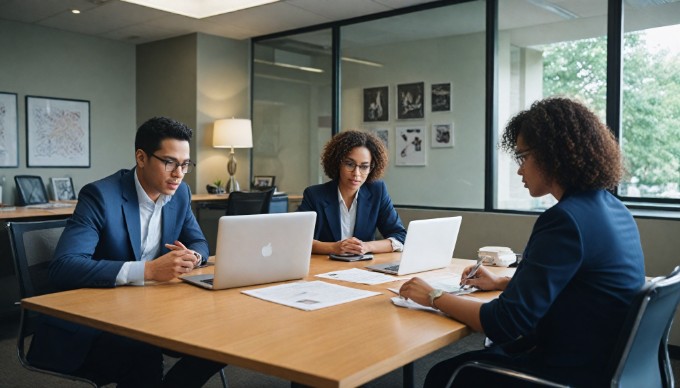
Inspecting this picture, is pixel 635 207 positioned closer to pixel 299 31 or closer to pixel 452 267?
pixel 452 267

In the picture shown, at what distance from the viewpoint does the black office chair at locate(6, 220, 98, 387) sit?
2.01 metres

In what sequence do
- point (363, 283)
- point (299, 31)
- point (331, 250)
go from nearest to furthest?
1. point (363, 283)
2. point (331, 250)
3. point (299, 31)

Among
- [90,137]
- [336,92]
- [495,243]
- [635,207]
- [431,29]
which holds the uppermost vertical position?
[431,29]

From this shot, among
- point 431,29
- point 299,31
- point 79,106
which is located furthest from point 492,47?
point 79,106

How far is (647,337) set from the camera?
4.59 ft

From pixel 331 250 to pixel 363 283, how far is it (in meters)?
0.66

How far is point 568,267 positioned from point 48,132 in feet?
18.3

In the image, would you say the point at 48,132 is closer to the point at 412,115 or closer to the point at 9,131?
the point at 9,131

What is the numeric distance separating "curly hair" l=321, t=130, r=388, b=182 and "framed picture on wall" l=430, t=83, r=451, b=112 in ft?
5.55

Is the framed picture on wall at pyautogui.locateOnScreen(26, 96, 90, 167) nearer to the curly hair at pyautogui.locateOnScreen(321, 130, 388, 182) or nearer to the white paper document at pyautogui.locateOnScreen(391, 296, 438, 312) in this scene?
the curly hair at pyautogui.locateOnScreen(321, 130, 388, 182)

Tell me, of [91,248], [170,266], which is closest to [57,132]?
[91,248]

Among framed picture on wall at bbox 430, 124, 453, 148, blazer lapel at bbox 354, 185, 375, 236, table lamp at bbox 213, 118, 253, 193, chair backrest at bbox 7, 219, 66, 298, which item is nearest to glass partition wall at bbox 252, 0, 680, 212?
framed picture on wall at bbox 430, 124, 453, 148

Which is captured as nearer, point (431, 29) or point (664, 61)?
point (664, 61)

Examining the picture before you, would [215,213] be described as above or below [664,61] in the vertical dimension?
below
